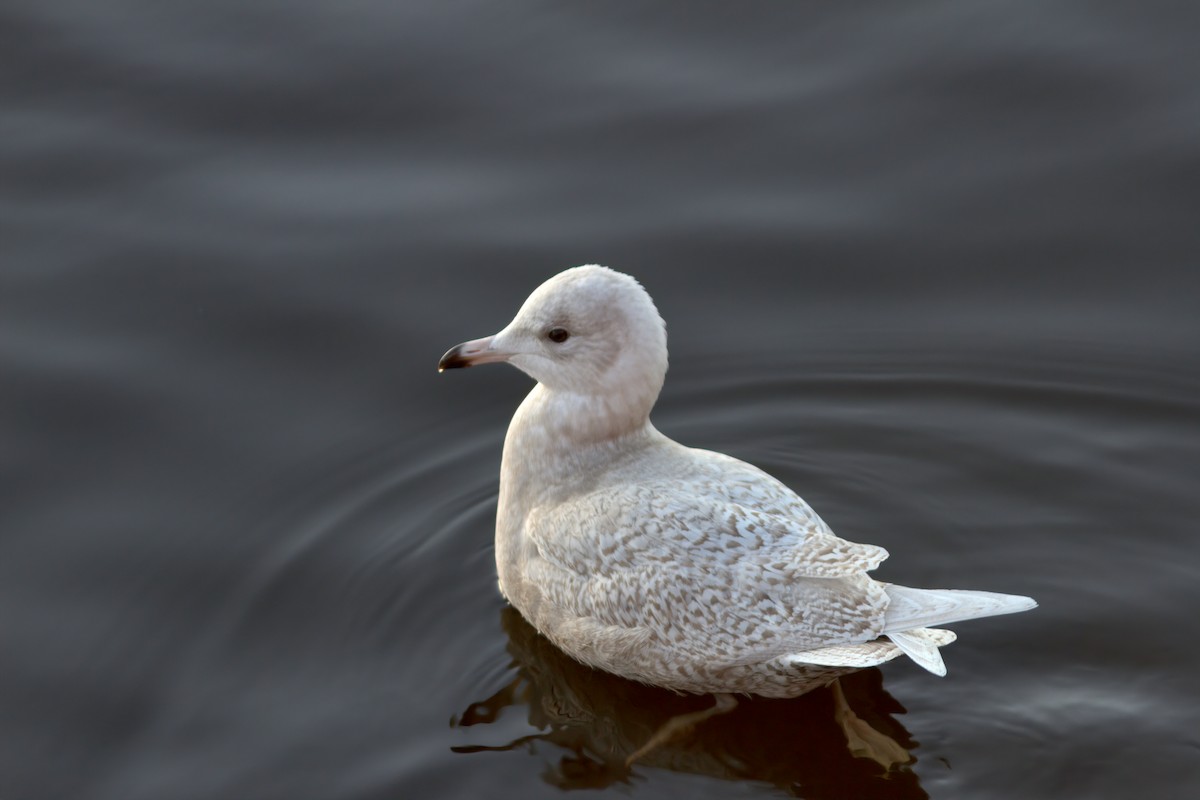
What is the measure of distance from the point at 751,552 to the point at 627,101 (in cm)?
437

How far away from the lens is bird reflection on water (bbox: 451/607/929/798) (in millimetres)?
6551

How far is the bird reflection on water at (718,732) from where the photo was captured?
6551mm

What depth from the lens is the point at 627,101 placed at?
10164 mm

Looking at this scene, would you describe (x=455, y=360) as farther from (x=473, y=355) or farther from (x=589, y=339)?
(x=589, y=339)

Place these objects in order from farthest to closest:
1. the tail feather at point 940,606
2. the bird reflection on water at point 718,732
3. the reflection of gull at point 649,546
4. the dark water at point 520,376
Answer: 1. the dark water at point 520,376
2. the bird reflection on water at point 718,732
3. the reflection of gull at point 649,546
4. the tail feather at point 940,606

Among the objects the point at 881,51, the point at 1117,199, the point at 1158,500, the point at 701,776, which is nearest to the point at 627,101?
the point at 881,51

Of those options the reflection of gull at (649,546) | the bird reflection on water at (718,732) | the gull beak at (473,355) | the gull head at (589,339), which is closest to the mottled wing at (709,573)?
the reflection of gull at (649,546)

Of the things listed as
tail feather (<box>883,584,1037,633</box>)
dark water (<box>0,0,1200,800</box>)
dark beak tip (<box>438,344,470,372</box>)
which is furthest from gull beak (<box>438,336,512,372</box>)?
tail feather (<box>883,584,1037,633</box>)

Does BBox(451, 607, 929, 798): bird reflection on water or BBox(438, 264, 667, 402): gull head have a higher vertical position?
BBox(438, 264, 667, 402): gull head

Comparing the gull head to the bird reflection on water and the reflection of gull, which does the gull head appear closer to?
the reflection of gull

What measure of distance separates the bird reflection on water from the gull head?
1238 mm

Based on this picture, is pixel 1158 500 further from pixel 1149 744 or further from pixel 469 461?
pixel 469 461

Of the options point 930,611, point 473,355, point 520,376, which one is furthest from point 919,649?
point 520,376

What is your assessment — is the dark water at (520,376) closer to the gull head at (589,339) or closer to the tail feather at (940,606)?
the tail feather at (940,606)
